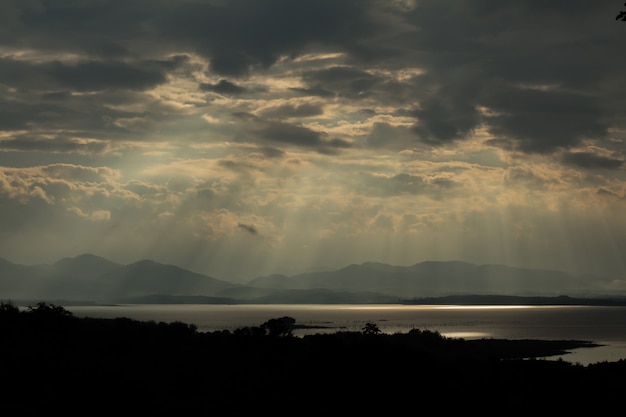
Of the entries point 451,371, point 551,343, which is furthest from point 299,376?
point 551,343

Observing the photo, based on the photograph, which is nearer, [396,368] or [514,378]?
[396,368]

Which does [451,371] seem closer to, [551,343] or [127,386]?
[127,386]

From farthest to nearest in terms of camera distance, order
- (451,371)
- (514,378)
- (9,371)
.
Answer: (514,378) → (451,371) → (9,371)

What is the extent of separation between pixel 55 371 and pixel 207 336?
30.5 meters

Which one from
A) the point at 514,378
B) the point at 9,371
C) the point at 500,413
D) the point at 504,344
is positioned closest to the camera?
the point at 500,413

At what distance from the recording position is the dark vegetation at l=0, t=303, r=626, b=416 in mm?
45438

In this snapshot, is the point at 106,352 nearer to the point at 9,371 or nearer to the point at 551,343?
the point at 9,371

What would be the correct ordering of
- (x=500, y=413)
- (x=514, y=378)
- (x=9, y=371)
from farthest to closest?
(x=514, y=378) → (x=9, y=371) → (x=500, y=413)

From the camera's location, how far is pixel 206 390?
→ 2004 inches

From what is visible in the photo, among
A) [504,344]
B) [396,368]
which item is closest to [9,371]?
[396,368]

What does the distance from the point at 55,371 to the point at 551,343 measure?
130681mm

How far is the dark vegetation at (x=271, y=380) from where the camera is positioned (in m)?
45.4

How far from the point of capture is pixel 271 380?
53.3m

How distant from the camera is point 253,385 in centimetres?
5225
